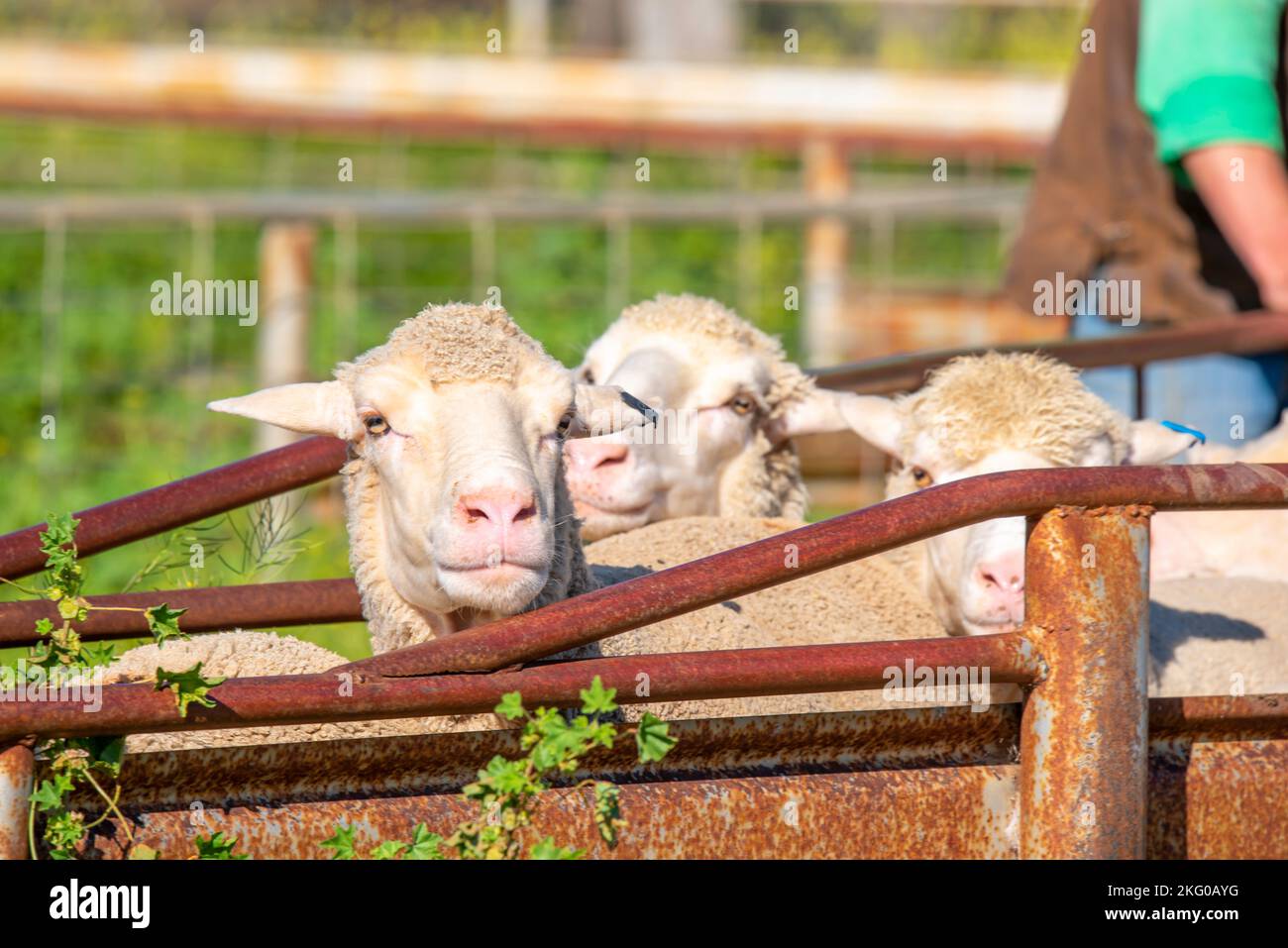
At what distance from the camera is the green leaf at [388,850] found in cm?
221

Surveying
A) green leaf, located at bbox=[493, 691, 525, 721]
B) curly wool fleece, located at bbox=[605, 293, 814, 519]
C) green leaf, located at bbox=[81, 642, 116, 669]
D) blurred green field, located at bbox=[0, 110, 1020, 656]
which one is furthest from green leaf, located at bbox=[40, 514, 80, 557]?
blurred green field, located at bbox=[0, 110, 1020, 656]

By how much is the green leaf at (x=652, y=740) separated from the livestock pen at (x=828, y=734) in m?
0.08

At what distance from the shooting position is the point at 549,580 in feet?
9.85

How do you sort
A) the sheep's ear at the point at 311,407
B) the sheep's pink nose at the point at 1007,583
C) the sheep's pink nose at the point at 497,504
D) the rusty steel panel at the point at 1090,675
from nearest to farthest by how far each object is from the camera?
the rusty steel panel at the point at 1090,675 < the sheep's pink nose at the point at 497,504 < the sheep's ear at the point at 311,407 < the sheep's pink nose at the point at 1007,583

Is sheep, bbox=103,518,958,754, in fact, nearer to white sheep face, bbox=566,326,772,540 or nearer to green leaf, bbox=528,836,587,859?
white sheep face, bbox=566,326,772,540

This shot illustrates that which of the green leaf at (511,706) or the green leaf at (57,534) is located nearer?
the green leaf at (511,706)

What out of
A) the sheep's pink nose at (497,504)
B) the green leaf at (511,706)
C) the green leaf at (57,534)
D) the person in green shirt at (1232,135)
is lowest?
the green leaf at (511,706)

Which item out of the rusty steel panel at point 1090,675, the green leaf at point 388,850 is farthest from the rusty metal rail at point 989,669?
the green leaf at point 388,850

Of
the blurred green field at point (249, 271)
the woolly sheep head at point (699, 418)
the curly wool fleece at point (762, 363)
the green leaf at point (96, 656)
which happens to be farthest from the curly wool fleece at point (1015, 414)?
the green leaf at point (96, 656)

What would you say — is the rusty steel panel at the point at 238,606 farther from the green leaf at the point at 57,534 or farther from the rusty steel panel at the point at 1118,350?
the rusty steel panel at the point at 1118,350

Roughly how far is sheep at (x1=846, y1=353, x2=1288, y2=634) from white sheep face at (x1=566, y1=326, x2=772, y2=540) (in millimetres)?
372

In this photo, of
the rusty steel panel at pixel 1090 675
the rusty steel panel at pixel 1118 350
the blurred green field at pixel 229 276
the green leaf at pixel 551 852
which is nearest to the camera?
the green leaf at pixel 551 852

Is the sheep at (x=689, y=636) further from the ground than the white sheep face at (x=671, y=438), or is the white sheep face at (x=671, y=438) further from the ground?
the white sheep face at (x=671, y=438)

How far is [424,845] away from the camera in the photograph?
7.32 feet
